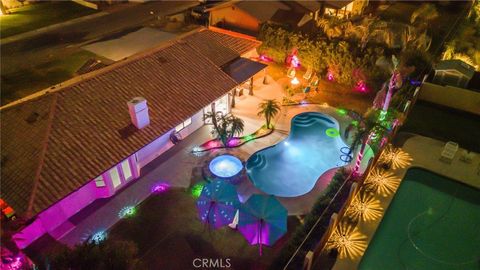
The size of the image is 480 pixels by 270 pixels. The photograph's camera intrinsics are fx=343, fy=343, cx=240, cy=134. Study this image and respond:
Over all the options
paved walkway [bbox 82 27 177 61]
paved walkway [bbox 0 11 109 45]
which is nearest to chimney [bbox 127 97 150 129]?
paved walkway [bbox 82 27 177 61]

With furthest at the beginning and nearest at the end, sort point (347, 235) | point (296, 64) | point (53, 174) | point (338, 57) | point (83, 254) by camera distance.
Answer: point (296, 64) → point (338, 57) → point (347, 235) → point (53, 174) → point (83, 254)

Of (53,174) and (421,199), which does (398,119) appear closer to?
(421,199)

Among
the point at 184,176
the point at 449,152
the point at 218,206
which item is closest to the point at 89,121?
the point at 184,176

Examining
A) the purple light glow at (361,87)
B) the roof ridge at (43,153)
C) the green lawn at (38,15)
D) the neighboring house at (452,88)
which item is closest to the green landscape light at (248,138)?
the purple light glow at (361,87)

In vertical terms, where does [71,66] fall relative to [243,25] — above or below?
below

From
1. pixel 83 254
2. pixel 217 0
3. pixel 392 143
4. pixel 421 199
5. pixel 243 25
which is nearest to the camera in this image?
pixel 83 254

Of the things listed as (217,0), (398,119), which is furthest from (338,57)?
(217,0)
